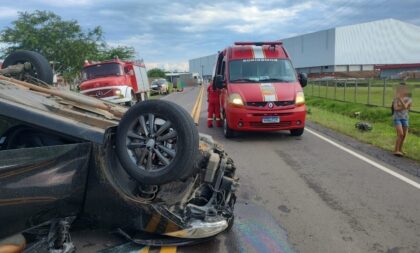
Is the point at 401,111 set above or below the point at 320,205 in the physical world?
above

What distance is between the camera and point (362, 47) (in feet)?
307

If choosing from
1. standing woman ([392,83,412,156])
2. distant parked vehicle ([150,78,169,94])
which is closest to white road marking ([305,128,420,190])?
standing woman ([392,83,412,156])

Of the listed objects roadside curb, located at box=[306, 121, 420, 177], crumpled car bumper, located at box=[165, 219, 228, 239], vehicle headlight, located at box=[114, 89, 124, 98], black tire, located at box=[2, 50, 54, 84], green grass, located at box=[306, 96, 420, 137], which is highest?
black tire, located at box=[2, 50, 54, 84]

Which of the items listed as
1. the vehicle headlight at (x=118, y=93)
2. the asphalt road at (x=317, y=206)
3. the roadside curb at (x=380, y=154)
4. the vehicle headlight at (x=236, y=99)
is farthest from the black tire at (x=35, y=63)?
the vehicle headlight at (x=118, y=93)

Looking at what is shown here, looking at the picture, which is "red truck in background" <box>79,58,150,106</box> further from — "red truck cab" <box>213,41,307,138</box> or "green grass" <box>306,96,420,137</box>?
"green grass" <box>306,96,420,137</box>

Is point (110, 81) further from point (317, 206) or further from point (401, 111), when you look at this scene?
point (317, 206)

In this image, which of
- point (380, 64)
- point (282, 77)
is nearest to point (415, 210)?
point (282, 77)

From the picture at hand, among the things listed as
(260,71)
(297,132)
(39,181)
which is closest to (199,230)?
(39,181)

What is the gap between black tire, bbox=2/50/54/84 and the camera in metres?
6.32

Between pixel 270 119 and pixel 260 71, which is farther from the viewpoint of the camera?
pixel 260 71

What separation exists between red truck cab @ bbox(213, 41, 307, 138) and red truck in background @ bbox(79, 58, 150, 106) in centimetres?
715

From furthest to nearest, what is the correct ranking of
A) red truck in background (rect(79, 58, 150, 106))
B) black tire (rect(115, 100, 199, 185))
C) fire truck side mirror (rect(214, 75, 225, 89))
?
red truck in background (rect(79, 58, 150, 106)) < fire truck side mirror (rect(214, 75, 225, 89)) < black tire (rect(115, 100, 199, 185))

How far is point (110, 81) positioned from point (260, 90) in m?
9.45

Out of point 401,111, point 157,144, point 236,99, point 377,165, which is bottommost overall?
point 377,165
